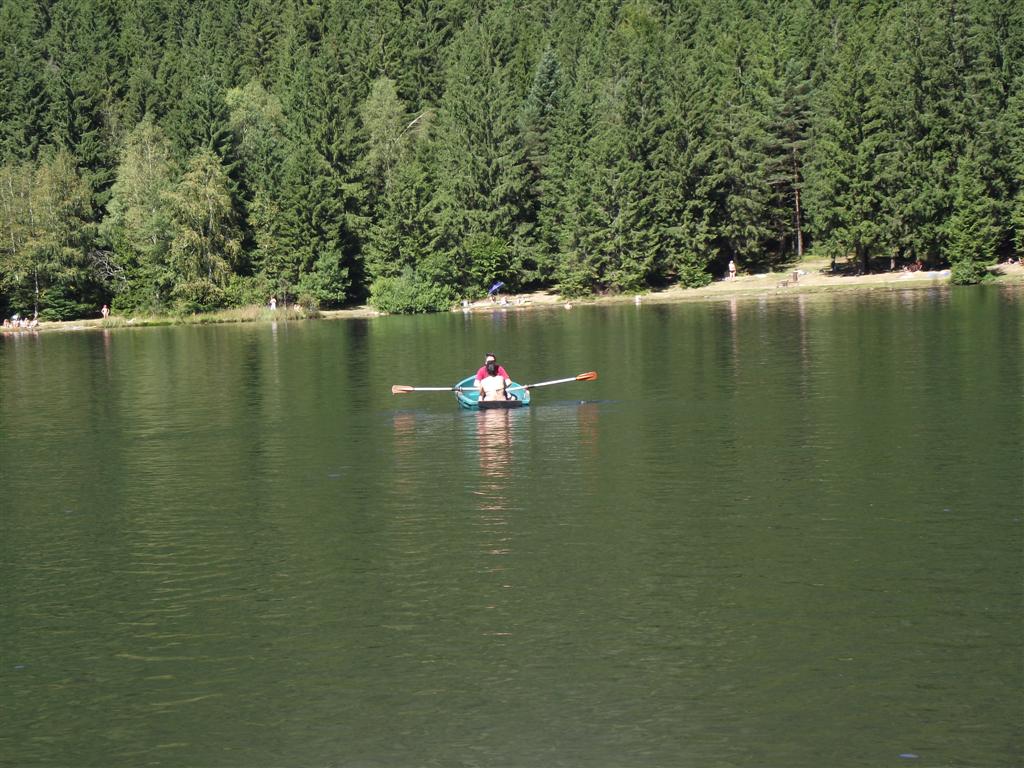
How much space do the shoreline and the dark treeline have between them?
161 centimetres

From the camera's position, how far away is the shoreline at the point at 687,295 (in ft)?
324

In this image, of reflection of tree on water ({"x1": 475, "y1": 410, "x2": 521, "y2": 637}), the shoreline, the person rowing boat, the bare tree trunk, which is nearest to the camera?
reflection of tree on water ({"x1": 475, "y1": 410, "x2": 521, "y2": 637})

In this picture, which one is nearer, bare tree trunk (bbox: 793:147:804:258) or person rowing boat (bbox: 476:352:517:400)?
person rowing boat (bbox: 476:352:517:400)

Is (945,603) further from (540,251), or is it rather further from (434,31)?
(434,31)

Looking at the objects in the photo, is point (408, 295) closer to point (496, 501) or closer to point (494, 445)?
point (494, 445)

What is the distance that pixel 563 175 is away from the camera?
11019 centimetres

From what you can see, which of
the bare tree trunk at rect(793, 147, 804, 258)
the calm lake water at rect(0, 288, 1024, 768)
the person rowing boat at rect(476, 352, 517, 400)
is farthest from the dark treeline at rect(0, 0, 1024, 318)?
the person rowing boat at rect(476, 352, 517, 400)

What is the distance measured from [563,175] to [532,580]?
302 ft

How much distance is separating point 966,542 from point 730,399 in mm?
18362

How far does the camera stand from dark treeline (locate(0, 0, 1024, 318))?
10031cm

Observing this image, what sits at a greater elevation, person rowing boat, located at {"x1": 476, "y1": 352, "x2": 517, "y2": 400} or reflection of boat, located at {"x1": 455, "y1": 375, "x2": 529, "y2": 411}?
person rowing boat, located at {"x1": 476, "y1": 352, "x2": 517, "y2": 400}

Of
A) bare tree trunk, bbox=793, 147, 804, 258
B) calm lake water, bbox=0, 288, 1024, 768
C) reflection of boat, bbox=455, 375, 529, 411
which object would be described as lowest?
calm lake water, bbox=0, 288, 1024, 768

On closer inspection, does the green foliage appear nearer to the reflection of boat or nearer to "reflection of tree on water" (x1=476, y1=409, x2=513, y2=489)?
the reflection of boat

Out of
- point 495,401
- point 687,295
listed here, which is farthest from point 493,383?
point 687,295
